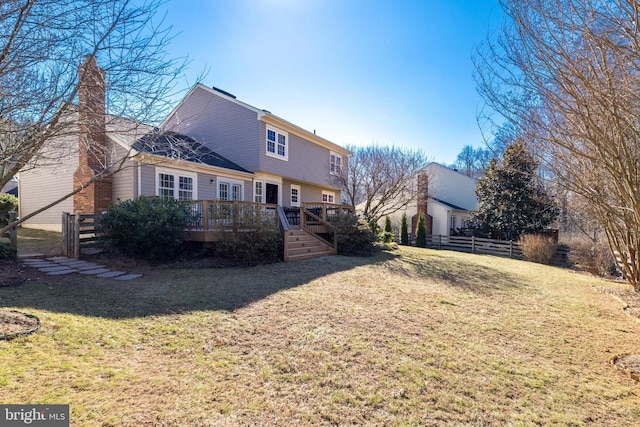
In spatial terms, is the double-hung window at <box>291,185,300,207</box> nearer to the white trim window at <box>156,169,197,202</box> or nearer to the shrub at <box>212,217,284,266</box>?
the white trim window at <box>156,169,197,202</box>

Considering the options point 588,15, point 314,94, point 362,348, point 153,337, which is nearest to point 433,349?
point 362,348

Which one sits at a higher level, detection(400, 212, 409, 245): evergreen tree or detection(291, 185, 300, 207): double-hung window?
detection(291, 185, 300, 207): double-hung window

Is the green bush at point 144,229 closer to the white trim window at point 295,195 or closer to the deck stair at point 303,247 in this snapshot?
the deck stair at point 303,247

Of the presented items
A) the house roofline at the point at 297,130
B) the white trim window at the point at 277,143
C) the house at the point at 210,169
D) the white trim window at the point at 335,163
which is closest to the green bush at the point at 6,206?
the house at the point at 210,169

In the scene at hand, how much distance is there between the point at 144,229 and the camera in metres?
8.42

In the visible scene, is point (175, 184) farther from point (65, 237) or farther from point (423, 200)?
point (423, 200)

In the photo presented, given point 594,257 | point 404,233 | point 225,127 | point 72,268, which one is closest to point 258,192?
point 225,127

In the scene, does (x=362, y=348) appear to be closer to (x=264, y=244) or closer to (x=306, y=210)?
(x=264, y=244)

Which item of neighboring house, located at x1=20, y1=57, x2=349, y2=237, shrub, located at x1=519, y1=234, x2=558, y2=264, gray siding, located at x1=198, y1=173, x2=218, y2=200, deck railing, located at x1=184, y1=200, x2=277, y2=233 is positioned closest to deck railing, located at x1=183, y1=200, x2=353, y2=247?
deck railing, located at x1=184, y1=200, x2=277, y2=233

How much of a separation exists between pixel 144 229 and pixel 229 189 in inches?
238

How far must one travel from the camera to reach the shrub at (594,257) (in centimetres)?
1153

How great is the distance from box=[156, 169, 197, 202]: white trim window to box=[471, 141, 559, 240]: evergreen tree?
53.5 feet

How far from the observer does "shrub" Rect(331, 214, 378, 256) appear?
12.2 meters

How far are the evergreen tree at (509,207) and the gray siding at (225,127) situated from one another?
13.9 m
